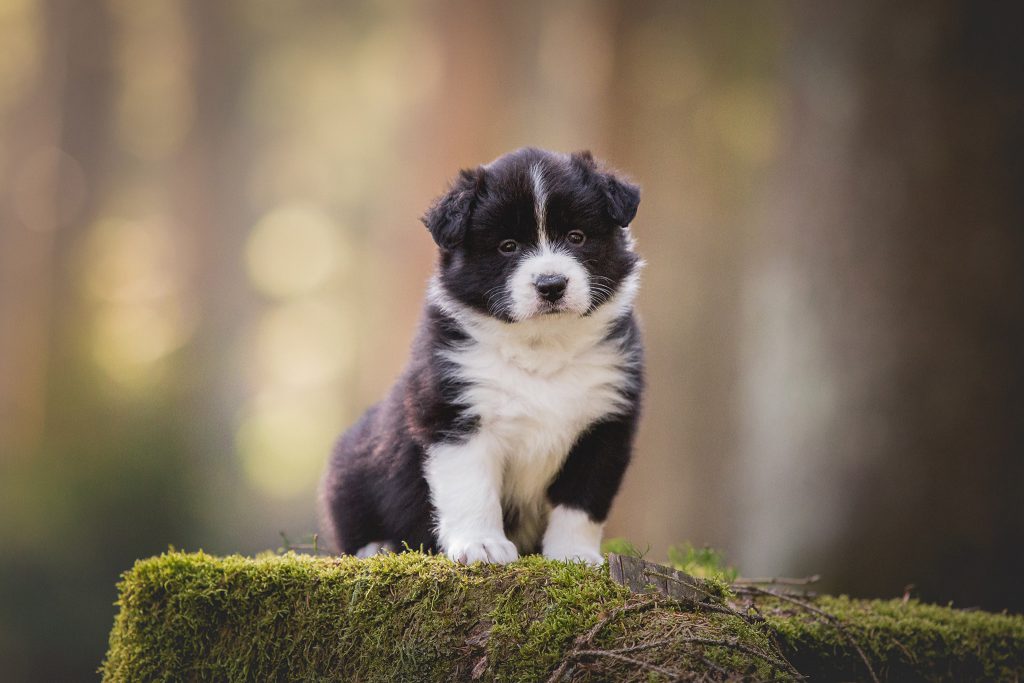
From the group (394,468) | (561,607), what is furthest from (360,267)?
(561,607)

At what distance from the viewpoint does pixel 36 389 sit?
8672mm

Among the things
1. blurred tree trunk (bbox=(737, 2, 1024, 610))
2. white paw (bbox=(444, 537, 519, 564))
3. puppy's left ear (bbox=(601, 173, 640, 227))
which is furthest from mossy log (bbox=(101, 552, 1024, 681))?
blurred tree trunk (bbox=(737, 2, 1024, 610))

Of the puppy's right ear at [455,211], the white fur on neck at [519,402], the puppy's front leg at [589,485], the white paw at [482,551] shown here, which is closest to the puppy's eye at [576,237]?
the white fur on neck at [519,402]

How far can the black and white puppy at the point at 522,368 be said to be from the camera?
314 cm

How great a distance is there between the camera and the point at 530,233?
10.5ft

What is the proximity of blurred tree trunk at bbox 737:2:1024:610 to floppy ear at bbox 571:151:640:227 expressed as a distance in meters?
3.71

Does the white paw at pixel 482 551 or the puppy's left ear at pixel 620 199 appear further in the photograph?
the puppy's left ear at pixel 620 199

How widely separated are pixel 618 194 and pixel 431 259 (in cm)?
541

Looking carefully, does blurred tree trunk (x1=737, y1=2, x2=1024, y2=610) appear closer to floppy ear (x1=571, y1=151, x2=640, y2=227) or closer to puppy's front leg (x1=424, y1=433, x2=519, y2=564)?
floppy ear (x1=571, y1=151, x2=640, y2=227)

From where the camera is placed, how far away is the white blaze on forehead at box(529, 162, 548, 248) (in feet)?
10.4

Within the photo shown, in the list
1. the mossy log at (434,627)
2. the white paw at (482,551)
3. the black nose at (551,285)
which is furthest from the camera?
the black nose at (551,285)

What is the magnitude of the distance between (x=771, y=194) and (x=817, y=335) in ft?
3.80

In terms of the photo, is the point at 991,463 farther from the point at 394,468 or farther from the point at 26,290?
the point at 26,290

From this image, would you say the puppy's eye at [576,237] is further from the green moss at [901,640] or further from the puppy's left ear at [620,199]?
the green moss at [901,640]
